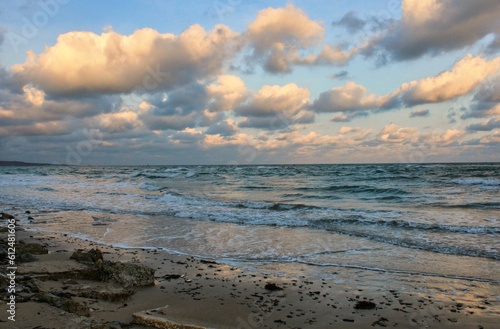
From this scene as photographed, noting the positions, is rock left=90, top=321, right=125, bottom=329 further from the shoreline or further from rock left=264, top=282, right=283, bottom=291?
rock left=264, top=282, right=283, bottom=291

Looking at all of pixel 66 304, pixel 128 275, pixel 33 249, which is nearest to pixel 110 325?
pixel 66 304

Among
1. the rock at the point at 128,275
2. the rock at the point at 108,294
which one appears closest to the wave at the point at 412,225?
the rock at the point at 128,275

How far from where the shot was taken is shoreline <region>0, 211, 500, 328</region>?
4859 mm

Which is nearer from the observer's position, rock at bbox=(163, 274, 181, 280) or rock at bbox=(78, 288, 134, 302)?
rock at bbox=(78, 288, 134, 302)

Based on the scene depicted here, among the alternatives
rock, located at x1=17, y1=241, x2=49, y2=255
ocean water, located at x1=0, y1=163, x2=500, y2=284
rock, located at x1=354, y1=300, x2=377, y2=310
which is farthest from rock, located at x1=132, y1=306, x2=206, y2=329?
rock, located at x1=17, y1=241, x2=49, y2=255

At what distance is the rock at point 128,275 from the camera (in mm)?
6285

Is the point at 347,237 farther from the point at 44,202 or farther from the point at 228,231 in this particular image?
the point at 44,202

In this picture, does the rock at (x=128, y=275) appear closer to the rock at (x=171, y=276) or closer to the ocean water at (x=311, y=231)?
the rock at (x=171, y=276)

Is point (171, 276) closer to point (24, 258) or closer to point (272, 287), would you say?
point (272, 287)

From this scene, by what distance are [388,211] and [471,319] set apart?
1261 cm

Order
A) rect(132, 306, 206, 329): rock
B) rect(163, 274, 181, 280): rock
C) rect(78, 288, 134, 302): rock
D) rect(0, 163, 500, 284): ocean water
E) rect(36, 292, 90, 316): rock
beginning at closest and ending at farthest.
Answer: rect(132, 306, 206, 329): rock
rect(36, 292, 90, 316): rock
rect(78, 288, 134, 302): rock
rect(163, 274, 181, 280): rock
rect(0, 163, 500, 284): ocean water

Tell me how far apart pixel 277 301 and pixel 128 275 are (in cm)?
270

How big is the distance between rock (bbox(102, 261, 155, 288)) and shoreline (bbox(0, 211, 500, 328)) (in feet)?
0.53

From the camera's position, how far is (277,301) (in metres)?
5.80
